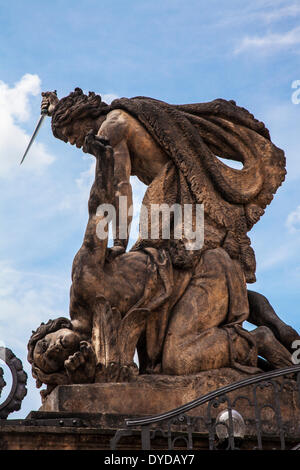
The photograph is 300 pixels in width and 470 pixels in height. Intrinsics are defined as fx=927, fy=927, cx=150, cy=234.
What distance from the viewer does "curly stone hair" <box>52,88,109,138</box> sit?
10555 mm

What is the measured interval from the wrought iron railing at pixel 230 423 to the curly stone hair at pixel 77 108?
366cm

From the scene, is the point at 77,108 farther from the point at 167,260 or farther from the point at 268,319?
the point at 268,319

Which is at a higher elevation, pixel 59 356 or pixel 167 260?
pixel 167 260

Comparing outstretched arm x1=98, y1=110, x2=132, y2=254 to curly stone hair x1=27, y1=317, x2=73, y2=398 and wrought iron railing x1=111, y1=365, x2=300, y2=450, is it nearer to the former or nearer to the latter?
curly stone hair x1=27, y1=317, x2=73, y2=398

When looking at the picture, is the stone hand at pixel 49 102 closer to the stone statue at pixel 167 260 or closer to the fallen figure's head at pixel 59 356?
the stone statue at pixel 167 260

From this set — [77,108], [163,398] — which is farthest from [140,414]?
[77,108]

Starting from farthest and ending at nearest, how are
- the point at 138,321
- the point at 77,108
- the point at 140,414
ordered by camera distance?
the point at 77,108 → the point at 138,321 → the point at 140,414

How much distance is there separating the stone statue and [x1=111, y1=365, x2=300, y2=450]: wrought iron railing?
53cm

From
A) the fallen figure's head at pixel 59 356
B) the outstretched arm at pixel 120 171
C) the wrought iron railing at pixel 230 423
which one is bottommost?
the wrought iron railing at pixel 230 423

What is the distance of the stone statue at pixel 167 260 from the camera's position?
356 inches

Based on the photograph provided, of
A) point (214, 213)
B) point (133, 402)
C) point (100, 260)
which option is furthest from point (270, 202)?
point (133, 402)

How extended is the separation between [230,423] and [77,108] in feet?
15.1

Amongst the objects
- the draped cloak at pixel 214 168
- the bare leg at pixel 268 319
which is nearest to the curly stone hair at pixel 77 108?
the draped cloak at pixel 214 168

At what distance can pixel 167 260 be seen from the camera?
31.1 feet
